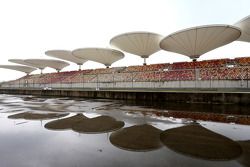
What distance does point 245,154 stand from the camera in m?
3.16

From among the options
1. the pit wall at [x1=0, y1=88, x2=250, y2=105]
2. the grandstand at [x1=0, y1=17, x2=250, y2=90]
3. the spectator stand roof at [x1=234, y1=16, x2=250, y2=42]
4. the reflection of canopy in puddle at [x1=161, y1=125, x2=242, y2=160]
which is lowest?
the reflection of canopy in puddle at [x1=161, y1=125, x2=242, y2=160]

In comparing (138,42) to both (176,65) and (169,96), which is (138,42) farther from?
(169,96)

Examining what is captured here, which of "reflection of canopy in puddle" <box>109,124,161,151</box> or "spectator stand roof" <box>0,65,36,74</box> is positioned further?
"spectator stand roof" <box>0,65,36,74</box>

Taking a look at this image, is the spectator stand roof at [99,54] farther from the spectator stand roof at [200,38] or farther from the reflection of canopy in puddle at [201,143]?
the reflection of canopy in puddle at [201,143]

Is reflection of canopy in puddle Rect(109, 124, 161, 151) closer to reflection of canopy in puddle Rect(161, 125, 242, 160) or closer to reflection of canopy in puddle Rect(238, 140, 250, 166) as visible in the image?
reflection of canopy in puddle Rect(161, 125, 242, 160)

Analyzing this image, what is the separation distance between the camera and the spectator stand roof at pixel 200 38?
23016 millimetres

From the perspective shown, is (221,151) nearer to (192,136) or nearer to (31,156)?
(192,136)

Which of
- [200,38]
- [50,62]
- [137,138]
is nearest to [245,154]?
[137,138]

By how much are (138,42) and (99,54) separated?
450 inches

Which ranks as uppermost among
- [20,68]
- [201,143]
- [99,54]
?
[99,54]

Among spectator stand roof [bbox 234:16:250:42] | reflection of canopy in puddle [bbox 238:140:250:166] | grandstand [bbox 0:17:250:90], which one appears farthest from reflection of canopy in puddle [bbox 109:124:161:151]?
spectator stand roof [bbox 234:16:250:42]

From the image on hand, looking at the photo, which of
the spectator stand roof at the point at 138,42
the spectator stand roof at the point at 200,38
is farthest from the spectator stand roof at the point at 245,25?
the spectator stand roof at the point at 138,42

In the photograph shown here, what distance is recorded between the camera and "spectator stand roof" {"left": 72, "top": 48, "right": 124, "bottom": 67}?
128 ft

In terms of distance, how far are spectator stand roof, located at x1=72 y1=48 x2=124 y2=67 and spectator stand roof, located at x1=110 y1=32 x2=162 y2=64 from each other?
4639 mm
